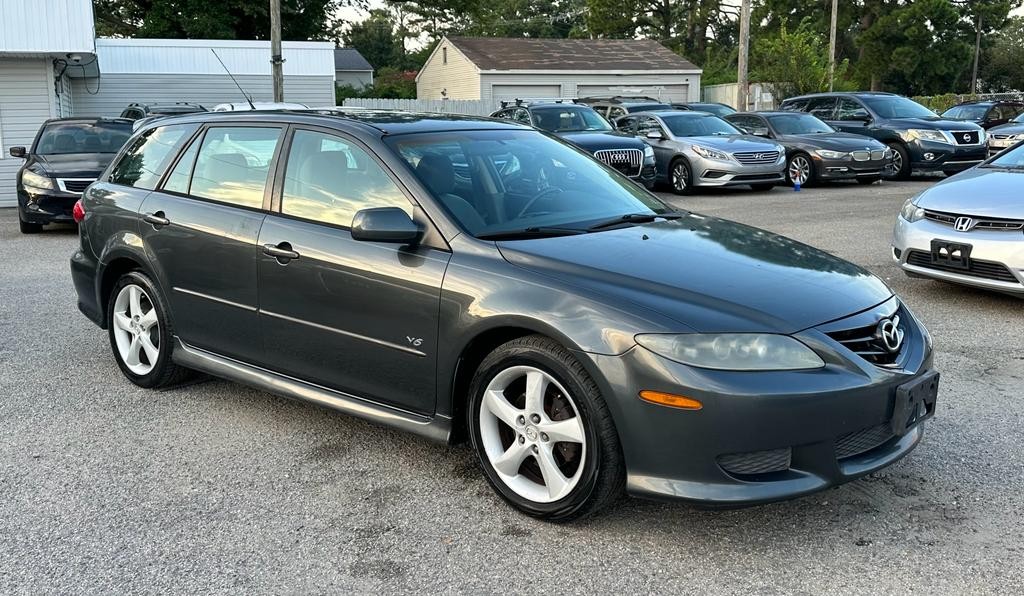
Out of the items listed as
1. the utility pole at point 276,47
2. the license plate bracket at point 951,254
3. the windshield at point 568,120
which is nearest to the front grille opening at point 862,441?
the license plate bracket at point 951,254

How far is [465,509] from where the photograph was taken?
3.70 metres

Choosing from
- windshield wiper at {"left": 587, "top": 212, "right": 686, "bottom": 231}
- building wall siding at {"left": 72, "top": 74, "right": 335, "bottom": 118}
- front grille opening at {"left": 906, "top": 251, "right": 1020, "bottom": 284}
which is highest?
building wall siding at {"left": 72, "top": 74, "right": 335, "bottom": 118}

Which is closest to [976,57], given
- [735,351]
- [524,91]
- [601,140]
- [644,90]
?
[644,90]

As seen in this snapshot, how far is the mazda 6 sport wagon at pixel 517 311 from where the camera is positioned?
3184 millimetres

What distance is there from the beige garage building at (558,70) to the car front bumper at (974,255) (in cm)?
3355

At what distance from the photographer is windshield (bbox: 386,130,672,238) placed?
13.3 feet

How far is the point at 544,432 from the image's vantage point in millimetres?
3498

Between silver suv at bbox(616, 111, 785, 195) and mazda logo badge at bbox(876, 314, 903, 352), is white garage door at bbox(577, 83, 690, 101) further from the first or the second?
mazda logo badge at bbox(876, 314, 903, 352)

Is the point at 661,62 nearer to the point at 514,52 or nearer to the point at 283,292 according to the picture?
the point at 514,52

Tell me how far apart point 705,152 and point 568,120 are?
264 cm

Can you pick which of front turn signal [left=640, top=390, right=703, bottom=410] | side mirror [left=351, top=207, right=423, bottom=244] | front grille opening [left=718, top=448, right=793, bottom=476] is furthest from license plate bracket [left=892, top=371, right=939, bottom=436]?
side mirror [left=351, top=207, right=423, bottom=244]

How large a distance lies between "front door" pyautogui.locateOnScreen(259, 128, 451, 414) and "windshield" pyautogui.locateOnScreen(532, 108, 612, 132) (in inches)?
504

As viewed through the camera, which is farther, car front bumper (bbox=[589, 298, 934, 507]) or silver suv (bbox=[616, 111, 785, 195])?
silver suv (bbox=[616, 111, 785, 195])

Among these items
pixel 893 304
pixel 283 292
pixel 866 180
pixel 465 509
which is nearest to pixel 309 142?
pixel 283 292
